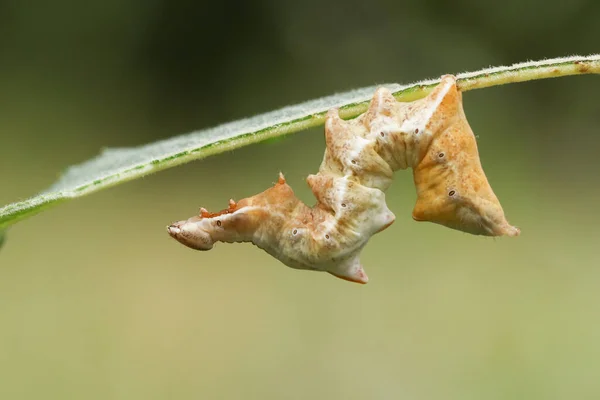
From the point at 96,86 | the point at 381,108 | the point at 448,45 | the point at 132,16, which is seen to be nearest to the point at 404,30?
the point at 448,45

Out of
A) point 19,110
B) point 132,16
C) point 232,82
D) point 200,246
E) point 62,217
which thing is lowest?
point 200,246

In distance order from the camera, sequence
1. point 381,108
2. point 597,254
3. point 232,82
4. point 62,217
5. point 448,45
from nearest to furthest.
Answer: point 381,108
point 597,254
point 62,217
point 448,45
point 232,82

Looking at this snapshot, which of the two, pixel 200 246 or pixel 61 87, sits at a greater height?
pixel 61 87

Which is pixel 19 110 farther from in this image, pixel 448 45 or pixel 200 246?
pixel 200 246

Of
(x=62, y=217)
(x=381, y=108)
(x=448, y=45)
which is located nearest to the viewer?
(x=381, y=108)
